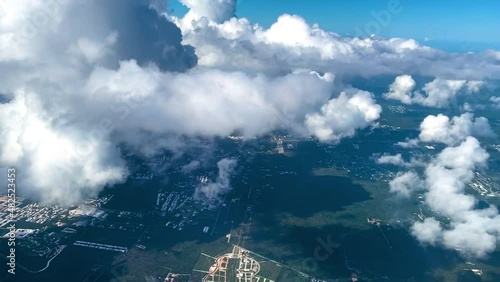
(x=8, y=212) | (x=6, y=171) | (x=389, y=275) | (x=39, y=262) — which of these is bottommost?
(x=389, y=275)

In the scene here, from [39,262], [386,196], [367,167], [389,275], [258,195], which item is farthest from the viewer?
[367,167]

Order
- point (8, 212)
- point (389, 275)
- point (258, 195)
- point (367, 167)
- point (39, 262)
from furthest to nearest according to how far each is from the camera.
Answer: point (367, 167) → point (258, 195) → point (8, 212) → point (389, 275) → point (39, 262)

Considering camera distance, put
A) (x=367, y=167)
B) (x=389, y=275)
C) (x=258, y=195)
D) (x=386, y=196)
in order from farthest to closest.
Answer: (x=367, y=167), (x=386, y=196), (x=258, y=195), (x=389, y=275)

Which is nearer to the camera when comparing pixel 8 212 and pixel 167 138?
pixel 8 212

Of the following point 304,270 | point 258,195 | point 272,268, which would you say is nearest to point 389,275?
point 304,270

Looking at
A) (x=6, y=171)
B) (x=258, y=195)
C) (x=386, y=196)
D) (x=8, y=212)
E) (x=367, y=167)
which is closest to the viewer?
(x=8, y=212)

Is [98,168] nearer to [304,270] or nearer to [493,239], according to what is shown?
[304,270]

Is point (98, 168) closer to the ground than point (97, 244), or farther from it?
farther from it

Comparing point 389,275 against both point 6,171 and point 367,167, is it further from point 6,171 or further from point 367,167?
point 6,171

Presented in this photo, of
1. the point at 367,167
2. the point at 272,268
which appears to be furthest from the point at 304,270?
the point at 367,167
